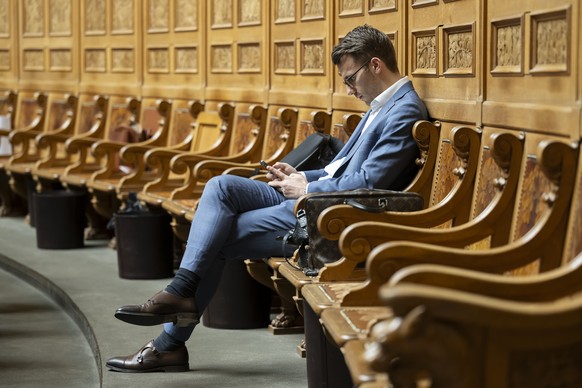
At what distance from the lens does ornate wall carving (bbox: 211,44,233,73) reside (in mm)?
7148

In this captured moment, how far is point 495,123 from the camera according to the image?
3746 mm

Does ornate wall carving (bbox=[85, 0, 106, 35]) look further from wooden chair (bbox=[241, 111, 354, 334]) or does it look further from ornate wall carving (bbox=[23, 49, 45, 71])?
wooden chair (bbox=[241, 111, 354, 334])

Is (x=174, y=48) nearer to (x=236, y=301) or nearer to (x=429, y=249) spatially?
(x=236, y=301)

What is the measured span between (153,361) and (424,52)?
163 centimetres

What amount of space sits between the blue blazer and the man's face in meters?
0.11

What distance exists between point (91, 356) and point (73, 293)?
0.86 m

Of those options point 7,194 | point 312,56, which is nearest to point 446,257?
point 312,56

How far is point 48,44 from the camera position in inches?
370

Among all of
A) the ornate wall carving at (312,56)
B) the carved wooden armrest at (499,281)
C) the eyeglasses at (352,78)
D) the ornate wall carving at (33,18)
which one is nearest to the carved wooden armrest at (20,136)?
the ornate wall carving at (33,18)

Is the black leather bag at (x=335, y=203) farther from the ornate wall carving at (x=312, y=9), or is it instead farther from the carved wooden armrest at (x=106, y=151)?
the carved wooden armrest at (x=106, y=151)

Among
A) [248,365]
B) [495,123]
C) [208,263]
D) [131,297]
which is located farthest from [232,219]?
[131,297]

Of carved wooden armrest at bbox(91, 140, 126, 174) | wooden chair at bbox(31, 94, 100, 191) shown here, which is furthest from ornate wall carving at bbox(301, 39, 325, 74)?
wooden chair at bbox(31, 94, 100, 191)

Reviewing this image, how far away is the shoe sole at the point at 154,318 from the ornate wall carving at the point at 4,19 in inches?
245

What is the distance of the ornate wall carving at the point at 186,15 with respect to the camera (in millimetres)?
7637
